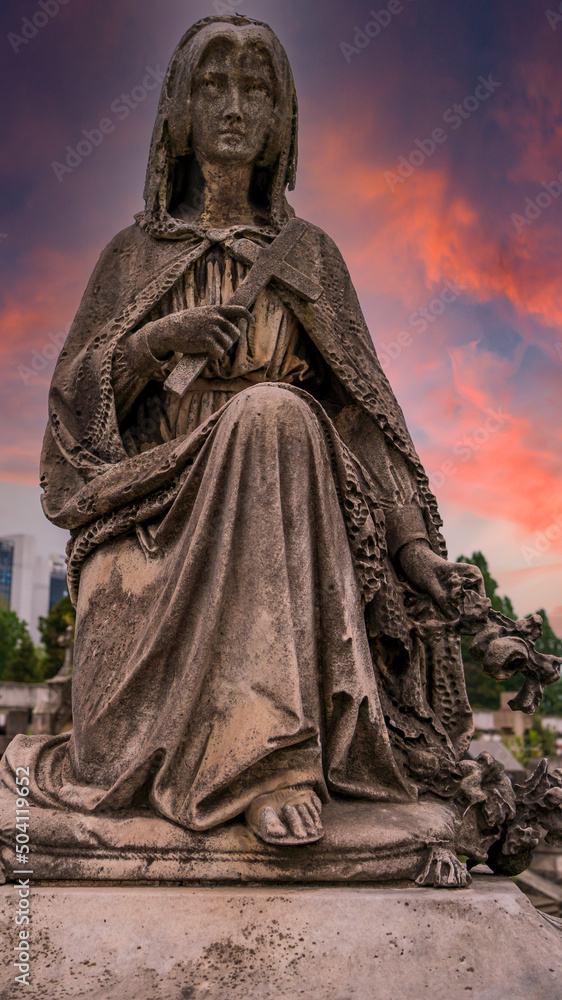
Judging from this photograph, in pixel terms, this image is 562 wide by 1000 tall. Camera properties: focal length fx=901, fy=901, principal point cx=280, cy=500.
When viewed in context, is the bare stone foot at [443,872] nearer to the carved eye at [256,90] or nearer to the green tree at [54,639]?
A: the carved eye at [256,90]

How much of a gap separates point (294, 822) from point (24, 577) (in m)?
67.2

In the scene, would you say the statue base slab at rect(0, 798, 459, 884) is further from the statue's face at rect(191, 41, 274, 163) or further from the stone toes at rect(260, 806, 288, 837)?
the statue's face at rect(191, 41, 274, 163)

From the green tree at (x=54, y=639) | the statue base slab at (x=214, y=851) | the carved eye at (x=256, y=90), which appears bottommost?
the statue base slab at (x=214, y=851)

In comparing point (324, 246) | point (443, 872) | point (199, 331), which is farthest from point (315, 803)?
point (324, 246)

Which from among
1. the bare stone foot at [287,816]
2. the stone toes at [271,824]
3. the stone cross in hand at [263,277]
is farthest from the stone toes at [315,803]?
the stone cross in hand at [263,277]

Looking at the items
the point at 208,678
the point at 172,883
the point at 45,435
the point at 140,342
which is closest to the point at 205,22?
the point at 140,342

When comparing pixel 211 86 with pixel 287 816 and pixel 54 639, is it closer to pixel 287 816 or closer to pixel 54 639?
pixel 287 816

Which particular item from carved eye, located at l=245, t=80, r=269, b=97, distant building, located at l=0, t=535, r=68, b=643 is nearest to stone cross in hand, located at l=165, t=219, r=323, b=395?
carved eye, located at l=245, t=80, r=269, b=97

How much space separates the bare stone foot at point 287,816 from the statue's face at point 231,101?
3361 mm

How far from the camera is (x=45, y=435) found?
4680 millimetres

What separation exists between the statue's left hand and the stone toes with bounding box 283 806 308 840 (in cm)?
124

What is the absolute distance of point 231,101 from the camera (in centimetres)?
478

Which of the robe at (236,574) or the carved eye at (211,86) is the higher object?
the carved eye at (211,86)

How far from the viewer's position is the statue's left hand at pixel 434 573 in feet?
12.8
